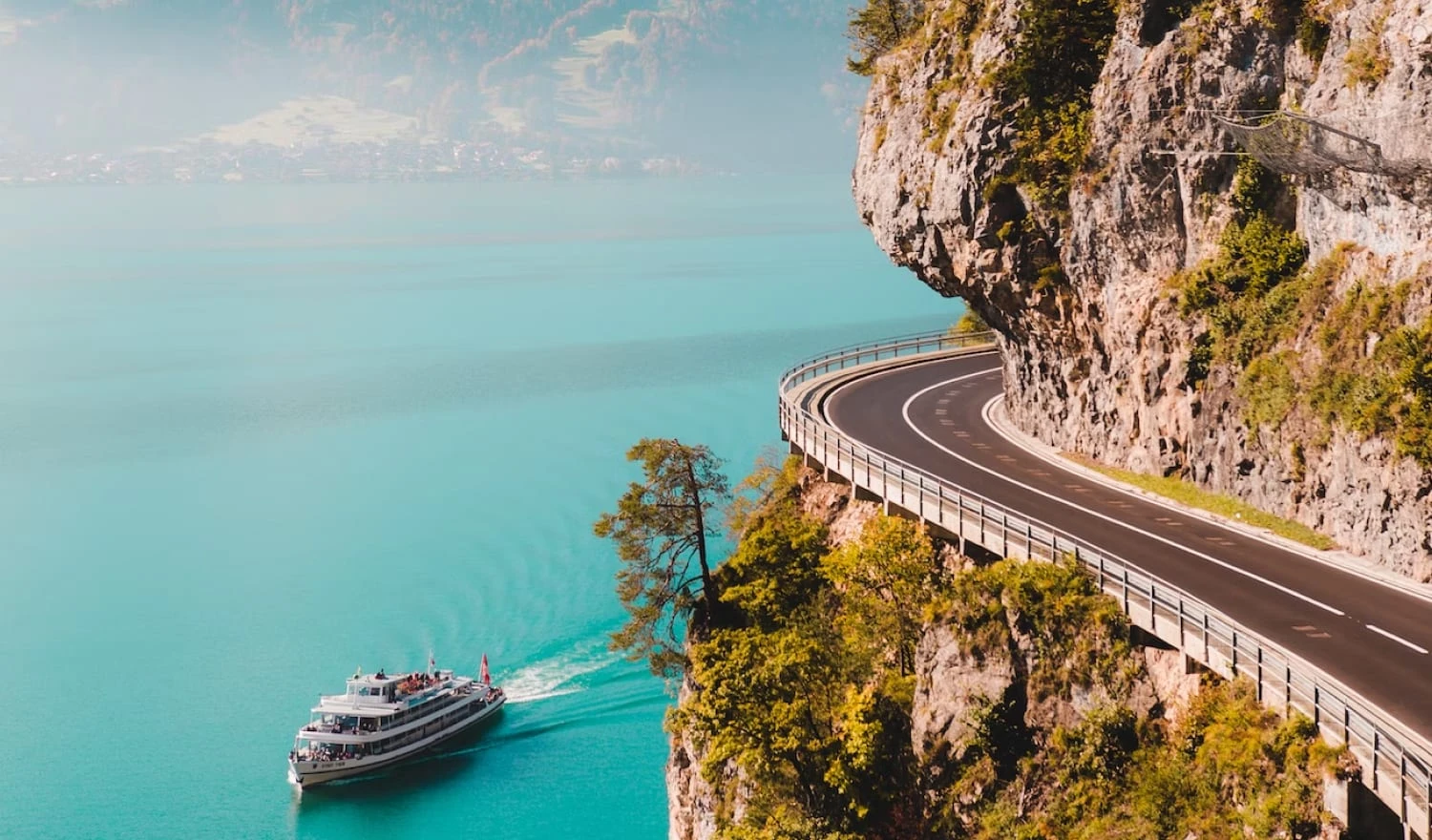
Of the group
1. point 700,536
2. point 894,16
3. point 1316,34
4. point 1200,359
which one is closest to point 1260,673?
point 1200,359

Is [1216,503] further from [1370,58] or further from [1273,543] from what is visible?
[1370,58]

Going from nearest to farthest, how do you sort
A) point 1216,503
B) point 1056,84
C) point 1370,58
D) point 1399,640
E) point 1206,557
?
point 1399,640 < point 1370,58 < point 1206,557 < point 1216,503 < point 1056,84

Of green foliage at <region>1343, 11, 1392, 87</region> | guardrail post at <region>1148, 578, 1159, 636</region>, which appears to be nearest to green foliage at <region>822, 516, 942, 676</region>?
guardrail post at <region>1148, 578, 1159, 636</region>

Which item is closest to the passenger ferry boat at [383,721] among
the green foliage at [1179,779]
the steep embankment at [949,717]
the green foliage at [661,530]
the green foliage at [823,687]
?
the green foliage at [661,530]

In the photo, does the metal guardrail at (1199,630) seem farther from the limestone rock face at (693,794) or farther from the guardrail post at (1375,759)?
the limestone rock face at (693,794)

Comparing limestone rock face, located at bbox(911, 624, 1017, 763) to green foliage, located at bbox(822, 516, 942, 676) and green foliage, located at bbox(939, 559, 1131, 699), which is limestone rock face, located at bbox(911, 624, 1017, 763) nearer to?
green foliage, located at bbox(939, 559, 1131, 699)

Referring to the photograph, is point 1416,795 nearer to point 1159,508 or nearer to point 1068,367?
point 1159,508
